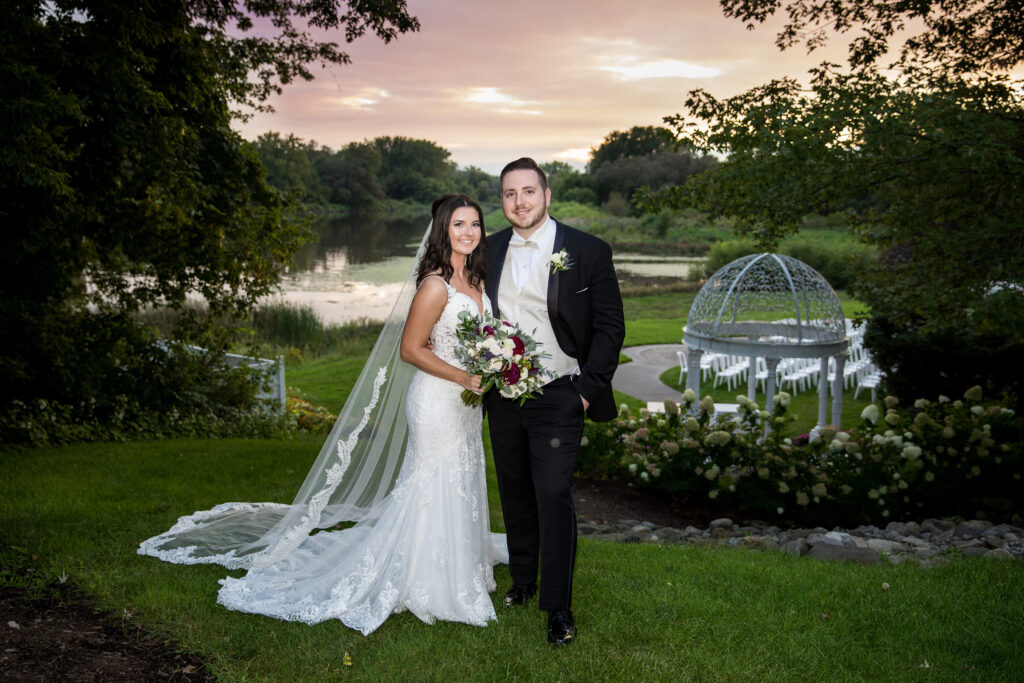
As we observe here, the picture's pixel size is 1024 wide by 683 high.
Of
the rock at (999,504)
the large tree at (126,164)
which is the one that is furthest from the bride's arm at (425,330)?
the rock at (999,504)

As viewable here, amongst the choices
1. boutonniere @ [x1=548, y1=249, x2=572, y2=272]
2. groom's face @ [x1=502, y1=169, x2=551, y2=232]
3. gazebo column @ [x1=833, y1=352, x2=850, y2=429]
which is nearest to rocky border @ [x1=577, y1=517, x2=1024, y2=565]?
boutonniere @ [x1=548, y1=249, x2=572, y2=272]

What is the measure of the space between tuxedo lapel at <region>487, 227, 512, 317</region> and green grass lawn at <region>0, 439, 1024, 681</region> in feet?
5.31

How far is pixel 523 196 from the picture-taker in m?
3.75

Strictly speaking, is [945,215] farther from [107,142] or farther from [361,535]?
[107,142]

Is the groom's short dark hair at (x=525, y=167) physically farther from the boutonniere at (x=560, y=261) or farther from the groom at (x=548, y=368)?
the boutonniere at (x=560, y=261)

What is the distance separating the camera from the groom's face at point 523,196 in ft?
12.3

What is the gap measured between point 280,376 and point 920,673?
421 inches

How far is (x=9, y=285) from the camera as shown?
8.02m

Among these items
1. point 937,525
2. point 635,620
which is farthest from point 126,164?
point 937,525

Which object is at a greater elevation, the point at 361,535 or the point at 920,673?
the point at 361,535

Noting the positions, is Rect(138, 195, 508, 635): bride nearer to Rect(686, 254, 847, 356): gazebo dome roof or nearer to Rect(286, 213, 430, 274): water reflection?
Rect(686, 254, 847, 356): gazebo dome roof

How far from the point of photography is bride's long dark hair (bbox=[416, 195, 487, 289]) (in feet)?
12.8

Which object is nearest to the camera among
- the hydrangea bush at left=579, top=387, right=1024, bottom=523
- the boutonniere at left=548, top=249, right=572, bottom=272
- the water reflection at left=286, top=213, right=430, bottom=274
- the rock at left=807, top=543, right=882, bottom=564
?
the boutonniere at left=548, top=249, right=572, bottom=272

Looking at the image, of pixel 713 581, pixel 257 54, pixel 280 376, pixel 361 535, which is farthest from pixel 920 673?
pixel 280 376
